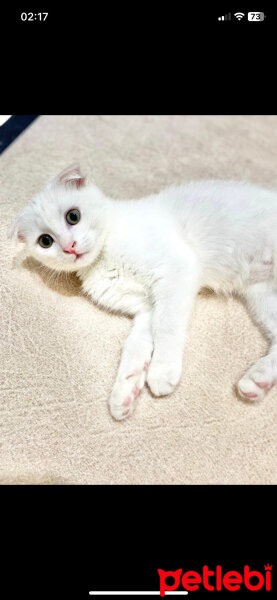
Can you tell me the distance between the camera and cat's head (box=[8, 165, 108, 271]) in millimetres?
1175

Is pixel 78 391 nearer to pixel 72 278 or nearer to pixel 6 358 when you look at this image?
pixel 6 358

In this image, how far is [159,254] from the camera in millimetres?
1183

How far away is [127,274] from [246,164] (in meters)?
0.87

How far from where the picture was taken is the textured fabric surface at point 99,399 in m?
0.97

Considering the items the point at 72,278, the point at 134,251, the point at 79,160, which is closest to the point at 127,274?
the point at 134,251

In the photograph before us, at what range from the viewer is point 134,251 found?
47.1 inches

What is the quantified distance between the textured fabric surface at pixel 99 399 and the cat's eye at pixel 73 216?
191 mm

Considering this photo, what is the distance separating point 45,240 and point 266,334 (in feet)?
1.96

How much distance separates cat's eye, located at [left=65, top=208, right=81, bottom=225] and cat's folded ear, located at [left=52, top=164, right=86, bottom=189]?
0.29 ft
